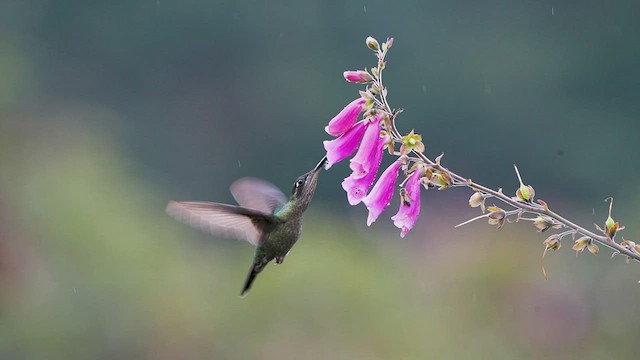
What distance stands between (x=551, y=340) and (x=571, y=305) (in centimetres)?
33

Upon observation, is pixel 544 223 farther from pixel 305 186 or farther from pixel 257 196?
pixel 257 196

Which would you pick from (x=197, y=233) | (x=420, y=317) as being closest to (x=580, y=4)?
(x=197, y=233)

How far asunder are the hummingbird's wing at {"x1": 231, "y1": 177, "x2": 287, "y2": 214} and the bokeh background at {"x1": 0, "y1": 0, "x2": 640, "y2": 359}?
11.0 feet

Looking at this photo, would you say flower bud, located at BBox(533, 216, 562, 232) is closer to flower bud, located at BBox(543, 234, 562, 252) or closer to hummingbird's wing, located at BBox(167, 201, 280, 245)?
flower bud, located at BBox(543, 234, 562, 252)

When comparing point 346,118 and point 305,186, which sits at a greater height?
point 346,118

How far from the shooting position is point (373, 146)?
2.26m

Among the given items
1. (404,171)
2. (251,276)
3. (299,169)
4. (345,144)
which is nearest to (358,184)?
(345,144)

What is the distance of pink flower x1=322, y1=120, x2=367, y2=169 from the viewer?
7.60ft

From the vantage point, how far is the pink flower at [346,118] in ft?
7.34

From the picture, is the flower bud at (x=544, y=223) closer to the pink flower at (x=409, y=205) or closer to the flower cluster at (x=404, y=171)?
the flower cluster at (x=404, y=171)

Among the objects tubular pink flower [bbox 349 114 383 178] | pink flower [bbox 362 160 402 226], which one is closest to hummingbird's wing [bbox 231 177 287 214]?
pink flower [bbox 362 160 402 226]

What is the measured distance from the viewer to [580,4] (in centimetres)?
1762

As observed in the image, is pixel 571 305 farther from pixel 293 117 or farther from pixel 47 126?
pixel 293 117

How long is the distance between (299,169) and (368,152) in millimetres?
12076
